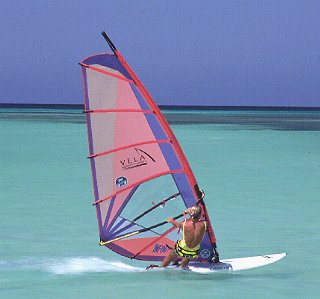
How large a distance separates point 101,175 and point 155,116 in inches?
38.0

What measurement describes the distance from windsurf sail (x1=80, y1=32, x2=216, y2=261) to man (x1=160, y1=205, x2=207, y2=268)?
190 mm

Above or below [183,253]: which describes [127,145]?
above

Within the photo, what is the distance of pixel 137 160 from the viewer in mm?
10016

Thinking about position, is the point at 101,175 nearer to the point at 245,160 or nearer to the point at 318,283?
the point at 318,283

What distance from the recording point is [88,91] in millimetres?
9844

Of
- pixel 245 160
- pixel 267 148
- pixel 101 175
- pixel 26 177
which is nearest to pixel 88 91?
pixel 101 175

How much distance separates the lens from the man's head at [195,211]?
9.45 metres

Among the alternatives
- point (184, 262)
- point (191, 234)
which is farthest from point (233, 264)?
point (191, 234)

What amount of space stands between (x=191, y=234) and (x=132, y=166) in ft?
3.55

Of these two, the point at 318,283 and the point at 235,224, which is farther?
the point at 235,224

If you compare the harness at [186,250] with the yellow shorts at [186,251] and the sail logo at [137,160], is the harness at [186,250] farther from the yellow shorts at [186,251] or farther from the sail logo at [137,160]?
the sail logo at [137,160]

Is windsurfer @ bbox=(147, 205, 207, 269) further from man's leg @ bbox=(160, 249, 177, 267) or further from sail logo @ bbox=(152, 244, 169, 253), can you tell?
sail logo @ bbox=(152, 244, 169, 253)

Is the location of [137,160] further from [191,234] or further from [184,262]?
[184,262]

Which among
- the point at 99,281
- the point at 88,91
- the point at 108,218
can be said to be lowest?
the point at 99,281
